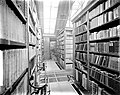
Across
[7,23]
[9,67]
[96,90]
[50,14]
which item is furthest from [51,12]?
[9,67]

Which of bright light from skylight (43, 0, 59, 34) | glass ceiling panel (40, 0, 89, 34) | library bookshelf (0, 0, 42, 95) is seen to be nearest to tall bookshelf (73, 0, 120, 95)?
library bookshelf (0, 0, 42, 95)

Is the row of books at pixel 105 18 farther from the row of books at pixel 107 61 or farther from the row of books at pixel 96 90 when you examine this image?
the row of books at pixel 96 90

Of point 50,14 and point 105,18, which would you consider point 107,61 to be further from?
point 50,14

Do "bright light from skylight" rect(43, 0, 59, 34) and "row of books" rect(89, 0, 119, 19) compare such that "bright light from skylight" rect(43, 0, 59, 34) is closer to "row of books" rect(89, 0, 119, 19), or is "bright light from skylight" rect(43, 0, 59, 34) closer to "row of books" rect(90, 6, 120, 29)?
"row of books" rect(89, 0, 119, 19)

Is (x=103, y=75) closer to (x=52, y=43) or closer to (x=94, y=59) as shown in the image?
(x=94, y=59)

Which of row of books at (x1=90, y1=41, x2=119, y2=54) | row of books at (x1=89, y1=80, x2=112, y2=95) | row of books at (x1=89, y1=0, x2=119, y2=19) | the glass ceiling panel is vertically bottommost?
row of books at (x1=89, y1=80, x2=112, y2=95)

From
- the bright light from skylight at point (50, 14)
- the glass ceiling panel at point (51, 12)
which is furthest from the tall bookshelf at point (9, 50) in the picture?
the bright light from skylight at point (50, 14)

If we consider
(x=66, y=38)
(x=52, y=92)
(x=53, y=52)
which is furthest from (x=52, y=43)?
(x=52, y=92)

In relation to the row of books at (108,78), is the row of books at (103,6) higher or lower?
higher

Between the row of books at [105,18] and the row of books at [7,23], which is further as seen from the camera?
the row of books at [105,18]

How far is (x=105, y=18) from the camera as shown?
2.00 metres

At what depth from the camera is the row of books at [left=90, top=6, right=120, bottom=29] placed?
1696 millimetres

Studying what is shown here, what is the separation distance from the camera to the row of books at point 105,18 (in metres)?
1.70

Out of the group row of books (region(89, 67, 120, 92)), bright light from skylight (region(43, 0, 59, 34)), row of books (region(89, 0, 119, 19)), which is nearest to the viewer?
row of books (region(89, 67, 120, 92))
